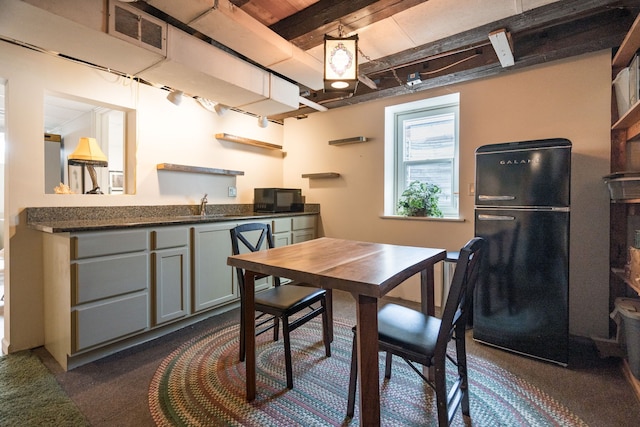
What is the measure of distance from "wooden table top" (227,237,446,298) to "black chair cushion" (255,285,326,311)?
0.30 metres

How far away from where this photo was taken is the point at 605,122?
7.80ft

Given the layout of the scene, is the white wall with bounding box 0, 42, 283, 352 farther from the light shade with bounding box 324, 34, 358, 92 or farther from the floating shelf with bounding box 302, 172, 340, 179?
the light shade with bounding box 324, 34, 358, 92

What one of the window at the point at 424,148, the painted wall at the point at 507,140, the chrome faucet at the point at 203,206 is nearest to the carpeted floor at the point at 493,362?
the painted wall at the point at 507,140

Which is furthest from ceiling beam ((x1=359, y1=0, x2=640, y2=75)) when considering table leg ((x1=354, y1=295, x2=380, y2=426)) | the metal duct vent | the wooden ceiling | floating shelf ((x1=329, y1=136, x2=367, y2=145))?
table leg ((x1=354, y1=295, x2=380, y2=426))

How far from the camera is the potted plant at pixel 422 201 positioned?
131 inches

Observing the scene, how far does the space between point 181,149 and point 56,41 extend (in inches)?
55.6

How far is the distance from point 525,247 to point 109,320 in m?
2.97

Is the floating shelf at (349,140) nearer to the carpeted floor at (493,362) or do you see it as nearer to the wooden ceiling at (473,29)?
the wooden ceiling at (473,29)

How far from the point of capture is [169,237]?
8.12 feet

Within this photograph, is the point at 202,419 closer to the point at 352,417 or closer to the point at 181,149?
the point at 352,417

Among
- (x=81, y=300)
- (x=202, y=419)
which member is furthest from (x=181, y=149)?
(x=202, y=419)

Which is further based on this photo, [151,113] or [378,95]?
[378,95]

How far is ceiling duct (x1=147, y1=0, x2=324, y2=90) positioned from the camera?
188cm

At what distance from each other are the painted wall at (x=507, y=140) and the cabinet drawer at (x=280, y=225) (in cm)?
63
